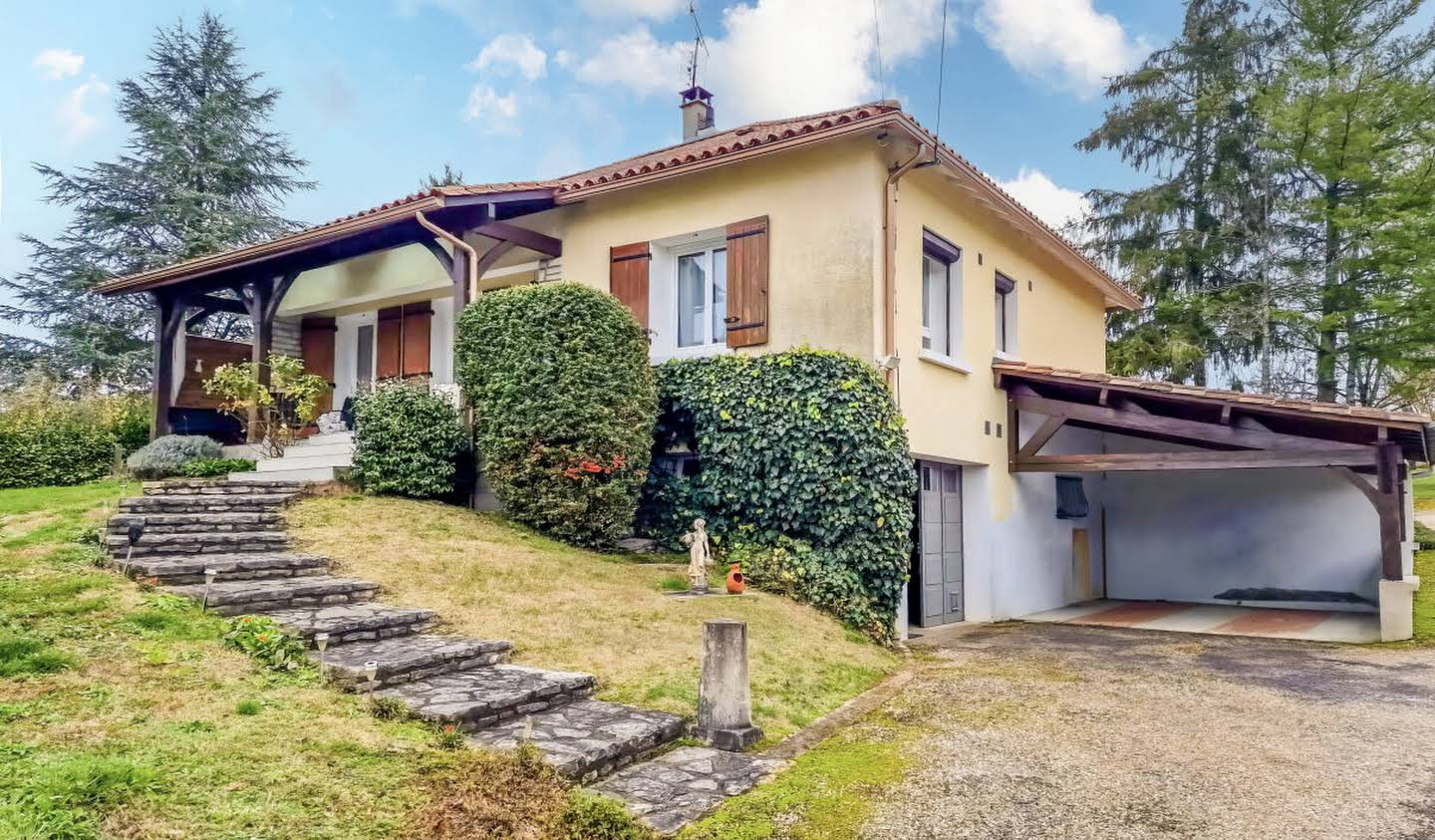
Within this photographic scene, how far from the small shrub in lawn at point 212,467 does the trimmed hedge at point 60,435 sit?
329 centimetres

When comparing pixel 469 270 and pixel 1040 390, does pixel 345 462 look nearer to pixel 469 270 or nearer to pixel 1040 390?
pixel 469 270

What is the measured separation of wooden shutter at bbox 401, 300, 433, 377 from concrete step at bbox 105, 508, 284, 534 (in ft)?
18.6

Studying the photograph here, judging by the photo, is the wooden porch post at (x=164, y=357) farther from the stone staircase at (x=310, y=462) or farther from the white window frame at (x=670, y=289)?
the white window frame at (x=670, y=289)

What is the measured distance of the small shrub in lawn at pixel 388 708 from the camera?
4543 mm

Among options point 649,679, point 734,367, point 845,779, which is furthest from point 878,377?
point 845,779

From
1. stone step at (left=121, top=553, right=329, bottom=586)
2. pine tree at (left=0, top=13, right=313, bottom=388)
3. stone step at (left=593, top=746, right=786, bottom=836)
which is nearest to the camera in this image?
stone step at (left=593, top=746, right=786, bottom=836)

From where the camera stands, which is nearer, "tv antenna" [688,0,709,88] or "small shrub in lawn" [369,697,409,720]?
"small shrub in lawn" [369,697,409,720]

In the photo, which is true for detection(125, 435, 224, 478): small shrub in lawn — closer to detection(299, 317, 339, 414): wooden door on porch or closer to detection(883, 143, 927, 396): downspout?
detection(299, 317, 339, 414): wooden door on porch

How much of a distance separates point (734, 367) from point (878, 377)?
5.52 ft

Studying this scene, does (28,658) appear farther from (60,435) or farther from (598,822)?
(60,435)

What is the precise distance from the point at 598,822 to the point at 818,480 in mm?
5465

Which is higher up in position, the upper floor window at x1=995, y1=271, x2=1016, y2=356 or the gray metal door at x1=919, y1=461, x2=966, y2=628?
the upper floor window at x1=995, y1=271, x2=1016, y2=356

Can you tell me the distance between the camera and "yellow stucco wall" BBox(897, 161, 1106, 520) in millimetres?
9844

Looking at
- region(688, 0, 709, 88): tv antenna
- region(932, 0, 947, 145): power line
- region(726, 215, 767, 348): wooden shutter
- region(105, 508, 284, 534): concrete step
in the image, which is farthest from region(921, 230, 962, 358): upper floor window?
region(105, 508, 284, 534): concrete step
